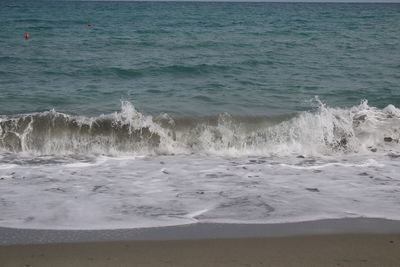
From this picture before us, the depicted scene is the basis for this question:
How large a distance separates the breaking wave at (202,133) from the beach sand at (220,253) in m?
3.39

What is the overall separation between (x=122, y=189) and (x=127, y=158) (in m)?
1.63

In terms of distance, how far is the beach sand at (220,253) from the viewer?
3654 mm

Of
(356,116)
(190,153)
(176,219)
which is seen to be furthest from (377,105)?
(176,219)

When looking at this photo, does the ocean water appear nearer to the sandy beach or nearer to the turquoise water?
the turquoise water

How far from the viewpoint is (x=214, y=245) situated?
3965 millimetres

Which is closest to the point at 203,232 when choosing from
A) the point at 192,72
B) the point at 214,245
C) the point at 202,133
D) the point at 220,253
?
the point at 214,245

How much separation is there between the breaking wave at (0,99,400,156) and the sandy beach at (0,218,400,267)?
315 centimetres

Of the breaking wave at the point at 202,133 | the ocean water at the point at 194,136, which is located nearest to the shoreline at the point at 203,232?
the ocean water at the point at 194,136

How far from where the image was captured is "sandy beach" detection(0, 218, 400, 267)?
368 centimetres

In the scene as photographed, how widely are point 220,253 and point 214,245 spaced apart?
16 cm

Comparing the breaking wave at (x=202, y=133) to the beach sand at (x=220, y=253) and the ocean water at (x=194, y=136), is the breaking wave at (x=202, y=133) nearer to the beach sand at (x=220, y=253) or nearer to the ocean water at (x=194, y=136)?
the ocean water at (x=194, y=136)

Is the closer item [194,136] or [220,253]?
[220,253]

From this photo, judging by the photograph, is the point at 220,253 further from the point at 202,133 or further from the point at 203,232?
the point at 202,133

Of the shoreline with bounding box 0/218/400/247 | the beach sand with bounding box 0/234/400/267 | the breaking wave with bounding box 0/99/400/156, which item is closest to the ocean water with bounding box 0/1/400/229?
the breaking wave with bounding box 0/99/400/156
